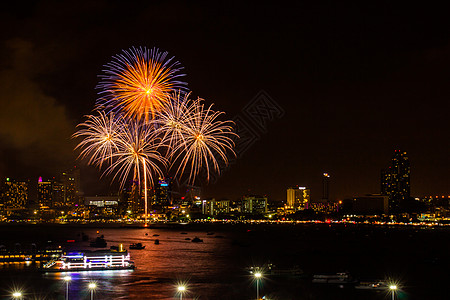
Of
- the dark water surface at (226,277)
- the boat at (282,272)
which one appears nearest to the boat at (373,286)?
the dark water surface at (226,277)

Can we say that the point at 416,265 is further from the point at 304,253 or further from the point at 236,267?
the point at 236,267

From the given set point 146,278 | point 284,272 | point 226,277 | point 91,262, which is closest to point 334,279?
point 284,272

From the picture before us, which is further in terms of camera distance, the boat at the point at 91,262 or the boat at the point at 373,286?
the boat at the point at 91,262

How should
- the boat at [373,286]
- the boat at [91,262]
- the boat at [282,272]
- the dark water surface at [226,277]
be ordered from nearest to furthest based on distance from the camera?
the dark water surface at [226,277] → the boat at [373,286] → the boat at [282,272] → the boat at [91,262]

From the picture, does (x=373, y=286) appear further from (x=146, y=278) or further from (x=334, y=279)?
(x=146, y=278)

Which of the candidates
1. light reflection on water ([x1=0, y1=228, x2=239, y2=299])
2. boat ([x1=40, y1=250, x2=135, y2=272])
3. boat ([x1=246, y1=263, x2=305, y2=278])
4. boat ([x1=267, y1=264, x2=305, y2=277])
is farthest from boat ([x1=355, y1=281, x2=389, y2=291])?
boat ([x1=40, y1=250, x2=135, y2=272])

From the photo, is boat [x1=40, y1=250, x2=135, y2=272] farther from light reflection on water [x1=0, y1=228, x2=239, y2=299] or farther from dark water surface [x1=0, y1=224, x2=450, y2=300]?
dark water surface [x1=0, y1=224, x2=450, y2=300]

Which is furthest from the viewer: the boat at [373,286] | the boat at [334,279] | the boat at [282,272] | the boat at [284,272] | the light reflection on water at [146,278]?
the boat at [284,272]

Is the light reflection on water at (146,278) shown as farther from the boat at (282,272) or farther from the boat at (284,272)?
the boat at (284,272)
